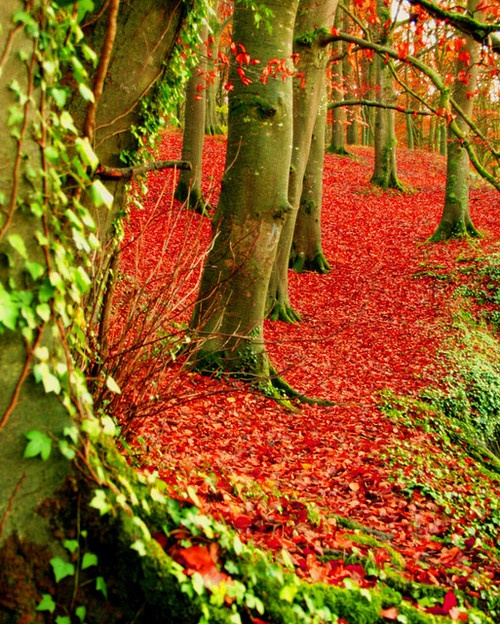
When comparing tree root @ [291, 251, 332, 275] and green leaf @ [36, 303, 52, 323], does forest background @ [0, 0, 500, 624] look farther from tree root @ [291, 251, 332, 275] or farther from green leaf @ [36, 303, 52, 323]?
tree root @ [291, 251, 332, 275]

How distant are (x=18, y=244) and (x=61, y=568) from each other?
120 centimetres

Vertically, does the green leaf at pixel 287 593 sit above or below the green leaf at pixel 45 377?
below

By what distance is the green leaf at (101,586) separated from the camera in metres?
1.99

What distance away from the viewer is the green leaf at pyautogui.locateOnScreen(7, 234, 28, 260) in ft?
6.09

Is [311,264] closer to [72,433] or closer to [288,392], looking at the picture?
[288,392]

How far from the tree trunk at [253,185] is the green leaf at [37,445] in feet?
14.6

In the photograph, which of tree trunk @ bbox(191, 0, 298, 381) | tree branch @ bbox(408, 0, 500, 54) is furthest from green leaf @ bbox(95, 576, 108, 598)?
tree branch @ bbox(408, 0, 500, 54)

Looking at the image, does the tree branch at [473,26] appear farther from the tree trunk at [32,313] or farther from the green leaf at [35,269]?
the green leaf at [35,269]

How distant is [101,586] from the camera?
1995 mm

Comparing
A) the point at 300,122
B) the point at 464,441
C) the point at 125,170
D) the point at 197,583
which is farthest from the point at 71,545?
the point at 300,122

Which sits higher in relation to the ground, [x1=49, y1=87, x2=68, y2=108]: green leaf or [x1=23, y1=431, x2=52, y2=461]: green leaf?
[x1=49, y1=87, x2=68, y2=108]: green leaf

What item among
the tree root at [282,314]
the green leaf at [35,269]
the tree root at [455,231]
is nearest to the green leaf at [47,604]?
the green leaf at [35,269]

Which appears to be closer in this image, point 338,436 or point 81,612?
point 81,612

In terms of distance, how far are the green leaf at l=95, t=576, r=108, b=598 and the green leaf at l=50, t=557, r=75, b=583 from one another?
98 mm
